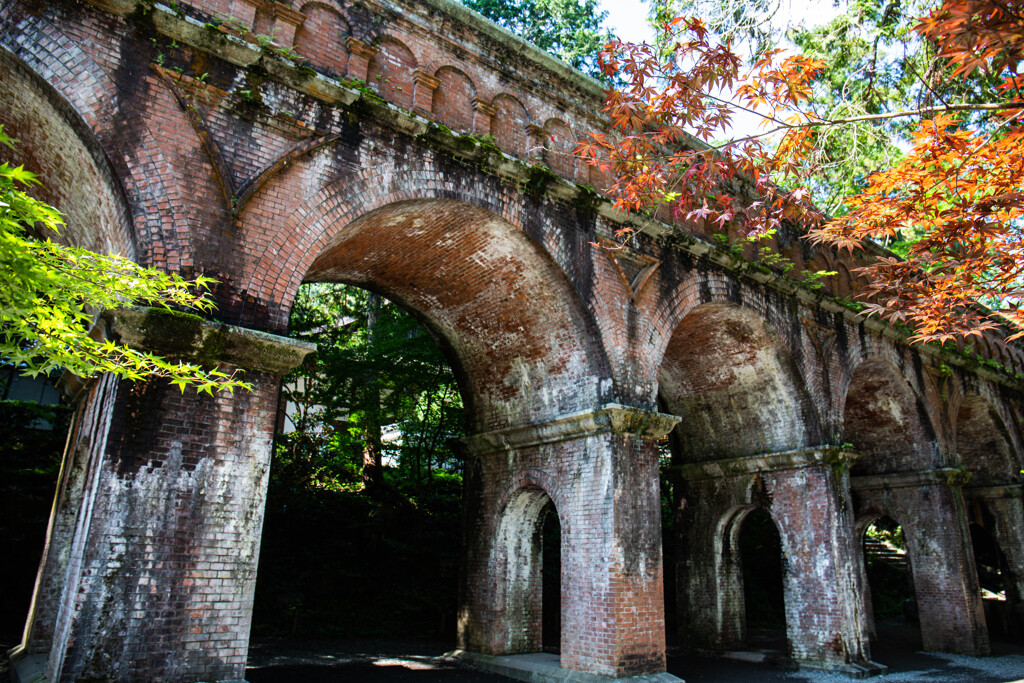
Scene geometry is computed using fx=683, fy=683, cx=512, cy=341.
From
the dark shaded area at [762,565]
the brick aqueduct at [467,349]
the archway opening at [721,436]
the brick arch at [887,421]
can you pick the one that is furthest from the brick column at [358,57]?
the dark shaded area at [762,565]

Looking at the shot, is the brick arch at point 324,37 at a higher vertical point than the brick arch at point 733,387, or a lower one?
higher

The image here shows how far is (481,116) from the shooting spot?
857cm

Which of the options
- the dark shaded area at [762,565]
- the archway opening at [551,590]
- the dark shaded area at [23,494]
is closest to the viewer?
the dark shaded area at [23,494]

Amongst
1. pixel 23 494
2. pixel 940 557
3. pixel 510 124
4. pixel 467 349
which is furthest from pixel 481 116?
pixel 940 557

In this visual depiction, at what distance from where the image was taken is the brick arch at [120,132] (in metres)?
5.59

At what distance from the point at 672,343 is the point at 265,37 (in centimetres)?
766

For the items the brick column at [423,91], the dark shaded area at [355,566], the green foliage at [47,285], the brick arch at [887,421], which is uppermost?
the brick column at [423,91]

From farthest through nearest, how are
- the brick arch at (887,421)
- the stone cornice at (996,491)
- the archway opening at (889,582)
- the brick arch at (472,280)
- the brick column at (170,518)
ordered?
the archway opening at (889,582) → the stone cornice at (996,491) → the brick arch at (887,421) → the brick arch at (472,280) → the brick column at (170,518)

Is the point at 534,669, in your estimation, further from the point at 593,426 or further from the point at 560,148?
the point at 560,148

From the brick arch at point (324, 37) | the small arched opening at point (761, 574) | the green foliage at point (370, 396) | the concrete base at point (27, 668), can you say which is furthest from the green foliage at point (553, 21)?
the concrete base at point (27, 668)

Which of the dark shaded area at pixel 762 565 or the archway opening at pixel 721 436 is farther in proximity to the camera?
the dark shaded area at pixel 762 565

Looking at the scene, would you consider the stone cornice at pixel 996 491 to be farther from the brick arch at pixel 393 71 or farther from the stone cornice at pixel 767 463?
the brick arch at pixel 393 71

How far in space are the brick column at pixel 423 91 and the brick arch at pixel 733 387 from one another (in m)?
4.90

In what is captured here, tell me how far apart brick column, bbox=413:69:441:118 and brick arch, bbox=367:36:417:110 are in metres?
0.06
